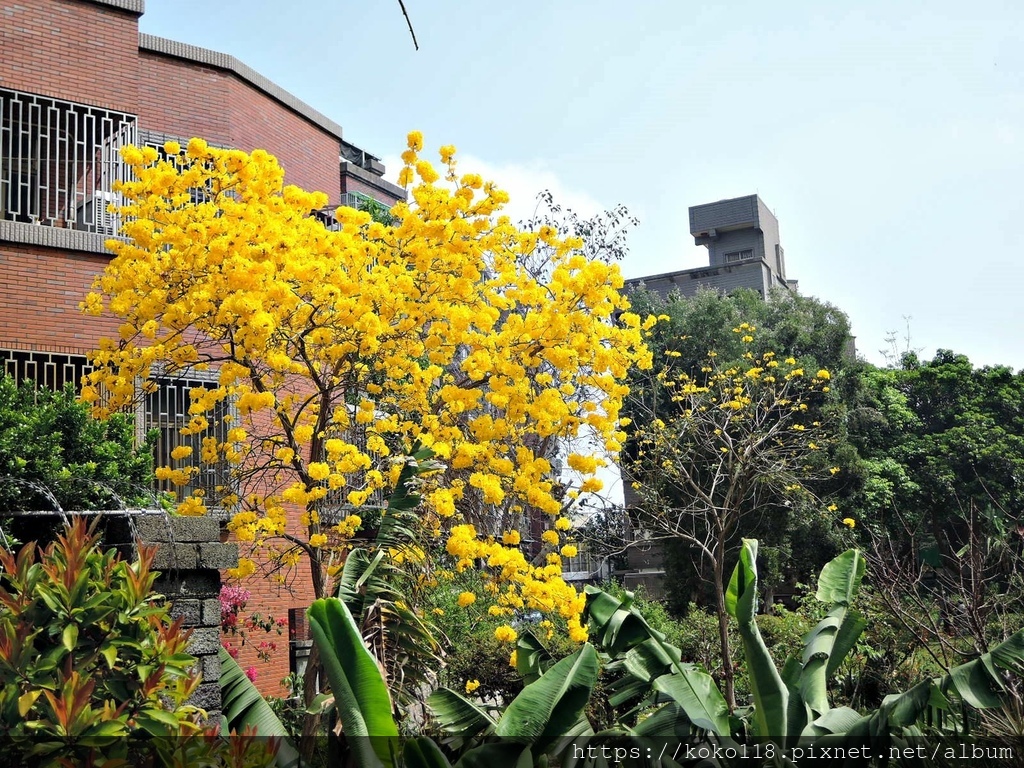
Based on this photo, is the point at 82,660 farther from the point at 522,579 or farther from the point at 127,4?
the point at 127,4

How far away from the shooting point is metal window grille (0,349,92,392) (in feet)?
42.5

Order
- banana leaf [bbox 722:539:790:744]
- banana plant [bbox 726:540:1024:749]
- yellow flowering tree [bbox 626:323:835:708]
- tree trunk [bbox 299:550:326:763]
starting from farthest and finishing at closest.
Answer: yellow flowering tree [bbox 626:323:835:708]
tree trunk [bbox 299:550:326:763]
banana leaf [bbox 722:539:790:744]
banana plant [bbox 726:540:1024:749]

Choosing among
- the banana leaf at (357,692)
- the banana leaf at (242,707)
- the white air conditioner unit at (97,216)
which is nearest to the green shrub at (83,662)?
the banana leaf at (357,692)

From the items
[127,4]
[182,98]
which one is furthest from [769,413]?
[127,4]

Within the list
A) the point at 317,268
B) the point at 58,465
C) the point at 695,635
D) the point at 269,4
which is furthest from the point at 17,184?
the point at 695,635

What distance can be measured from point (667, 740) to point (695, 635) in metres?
10.9

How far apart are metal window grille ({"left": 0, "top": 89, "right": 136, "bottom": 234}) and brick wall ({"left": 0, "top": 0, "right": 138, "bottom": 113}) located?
0.72ft

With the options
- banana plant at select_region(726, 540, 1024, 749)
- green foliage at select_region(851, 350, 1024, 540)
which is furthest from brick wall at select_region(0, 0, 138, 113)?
→ green foliage at select_region(851, 350, 1024, 540)

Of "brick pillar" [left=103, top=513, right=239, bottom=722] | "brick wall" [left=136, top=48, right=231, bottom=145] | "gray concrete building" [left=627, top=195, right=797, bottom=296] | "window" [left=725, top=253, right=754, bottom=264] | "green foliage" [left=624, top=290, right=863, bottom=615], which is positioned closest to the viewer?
"brick pillar" [left=103, top=513, right=239, bottom=722]

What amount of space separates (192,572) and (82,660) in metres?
1.91

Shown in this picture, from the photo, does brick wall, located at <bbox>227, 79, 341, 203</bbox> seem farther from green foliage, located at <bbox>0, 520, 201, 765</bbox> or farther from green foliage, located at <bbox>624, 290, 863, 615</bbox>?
green foliage, located at <bbox>0, 520, 201, 765</bbox>

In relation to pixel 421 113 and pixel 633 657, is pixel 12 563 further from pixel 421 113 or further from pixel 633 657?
pixel 421 113

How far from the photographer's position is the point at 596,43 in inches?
228

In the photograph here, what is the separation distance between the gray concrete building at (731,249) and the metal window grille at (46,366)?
35424 mm
